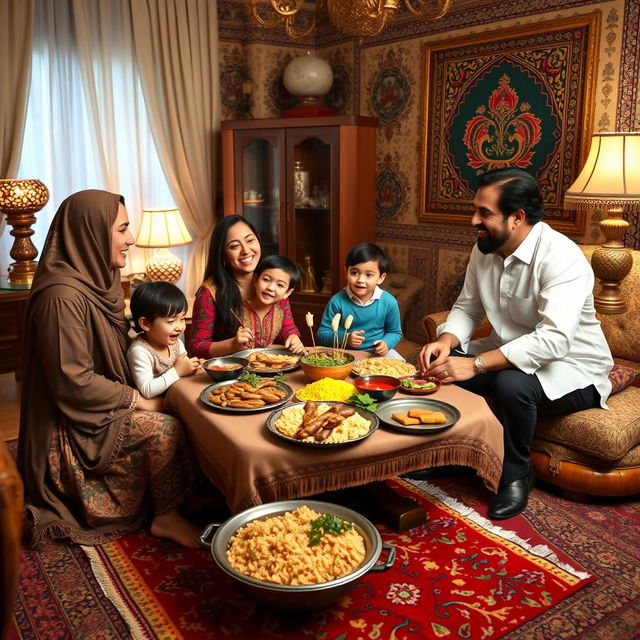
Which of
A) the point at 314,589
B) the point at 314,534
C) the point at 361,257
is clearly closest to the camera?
the point at 314,589

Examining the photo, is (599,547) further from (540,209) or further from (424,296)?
(424,296)

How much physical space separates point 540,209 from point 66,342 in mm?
1987

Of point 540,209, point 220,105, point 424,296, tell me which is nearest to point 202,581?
point 540,209

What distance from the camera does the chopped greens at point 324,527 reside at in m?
1.90

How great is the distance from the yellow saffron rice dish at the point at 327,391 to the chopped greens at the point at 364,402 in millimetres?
41

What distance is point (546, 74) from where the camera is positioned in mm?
4062

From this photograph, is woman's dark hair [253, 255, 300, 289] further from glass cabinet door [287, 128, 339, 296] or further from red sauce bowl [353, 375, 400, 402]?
glass cabinet door [287, 128, 339, 296]

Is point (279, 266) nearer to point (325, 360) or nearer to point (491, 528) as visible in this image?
point (325, 360)

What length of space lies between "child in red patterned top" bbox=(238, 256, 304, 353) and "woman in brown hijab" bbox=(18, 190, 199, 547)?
0.58 m

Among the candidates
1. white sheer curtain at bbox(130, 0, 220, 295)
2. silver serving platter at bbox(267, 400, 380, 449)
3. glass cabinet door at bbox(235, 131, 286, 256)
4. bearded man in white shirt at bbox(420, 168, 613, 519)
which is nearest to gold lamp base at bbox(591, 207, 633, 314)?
bearded man in white shirt at bbox(420, 168, 613, 519)

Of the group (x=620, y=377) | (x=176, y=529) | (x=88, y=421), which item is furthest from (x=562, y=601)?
(x=88, y=421)

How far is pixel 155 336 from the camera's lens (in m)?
2.62

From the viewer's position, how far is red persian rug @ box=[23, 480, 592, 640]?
2.01 meters

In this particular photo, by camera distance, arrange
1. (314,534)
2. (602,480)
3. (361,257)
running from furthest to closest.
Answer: (361,257)
(602,480)
(314,534)
